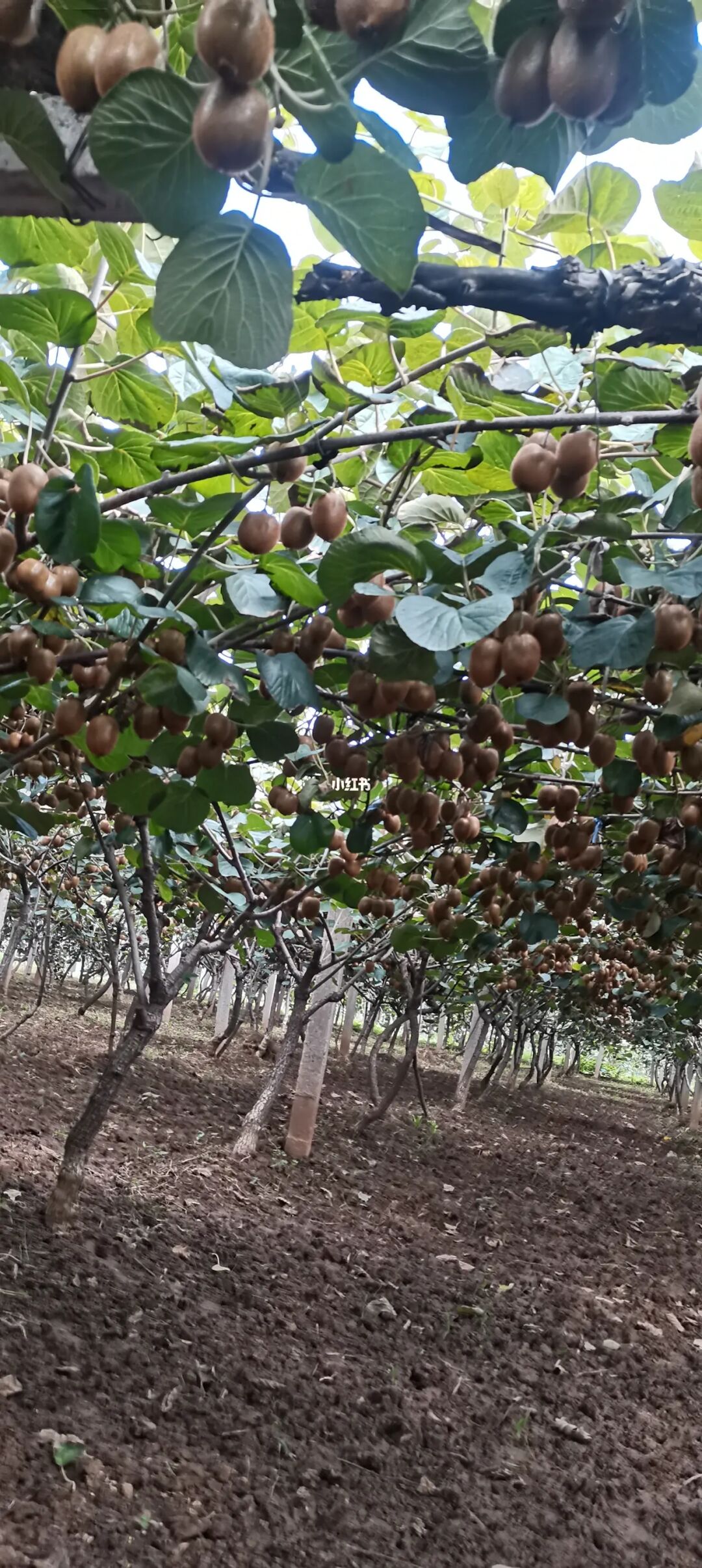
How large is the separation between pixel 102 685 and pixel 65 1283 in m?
3.30

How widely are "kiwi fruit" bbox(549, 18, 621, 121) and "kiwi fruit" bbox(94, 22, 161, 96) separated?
0.29m

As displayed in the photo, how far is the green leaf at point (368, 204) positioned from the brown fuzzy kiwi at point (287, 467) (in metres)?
0.74

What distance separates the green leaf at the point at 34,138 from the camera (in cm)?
79

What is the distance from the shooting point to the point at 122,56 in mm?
692

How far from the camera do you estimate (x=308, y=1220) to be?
20.9 ft

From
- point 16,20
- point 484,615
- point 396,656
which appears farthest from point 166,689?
point 16,20

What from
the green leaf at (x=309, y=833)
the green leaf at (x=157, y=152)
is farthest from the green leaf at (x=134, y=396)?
the green leaf at (x=309, y=833)

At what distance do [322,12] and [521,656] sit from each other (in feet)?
3.38

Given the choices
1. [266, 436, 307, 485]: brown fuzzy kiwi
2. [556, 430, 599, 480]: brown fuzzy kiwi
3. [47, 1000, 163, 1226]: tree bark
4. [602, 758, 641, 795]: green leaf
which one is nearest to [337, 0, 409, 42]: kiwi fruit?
[556, 430, 599, 480]: brown fuzzy kiwi

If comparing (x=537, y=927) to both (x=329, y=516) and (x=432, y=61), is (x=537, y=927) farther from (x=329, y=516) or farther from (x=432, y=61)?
(x=432, y=61)

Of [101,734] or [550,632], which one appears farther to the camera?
[101,734]

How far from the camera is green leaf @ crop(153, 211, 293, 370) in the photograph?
796mm

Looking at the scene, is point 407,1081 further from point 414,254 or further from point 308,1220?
point 414,254

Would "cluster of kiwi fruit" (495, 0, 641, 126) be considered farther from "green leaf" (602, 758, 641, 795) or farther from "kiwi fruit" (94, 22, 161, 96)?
"green leaf" (602, 758, 641, 795)
